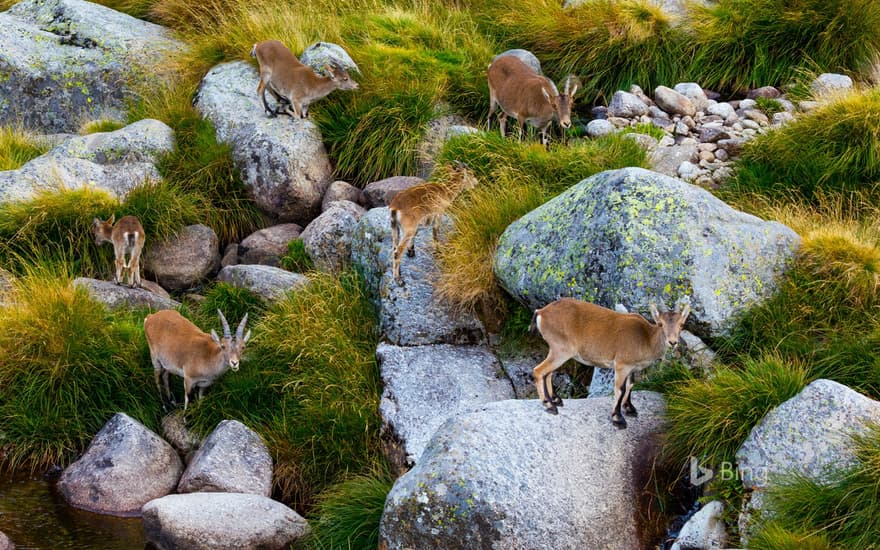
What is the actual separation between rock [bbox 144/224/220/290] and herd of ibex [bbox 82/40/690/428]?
377 mm

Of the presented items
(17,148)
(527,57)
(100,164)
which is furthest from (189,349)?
(527,57)

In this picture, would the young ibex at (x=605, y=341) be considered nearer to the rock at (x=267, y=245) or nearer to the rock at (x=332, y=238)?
the rock at (x=332, y=238)

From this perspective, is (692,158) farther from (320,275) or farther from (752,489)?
(752,489)

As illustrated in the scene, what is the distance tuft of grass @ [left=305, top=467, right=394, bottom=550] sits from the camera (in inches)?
326

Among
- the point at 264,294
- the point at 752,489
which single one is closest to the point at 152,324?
the point at 264,294

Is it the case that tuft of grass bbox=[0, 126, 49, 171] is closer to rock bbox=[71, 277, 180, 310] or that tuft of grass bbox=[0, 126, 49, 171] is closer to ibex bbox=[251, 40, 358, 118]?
rock bbox=[71, 277, 180, 310]

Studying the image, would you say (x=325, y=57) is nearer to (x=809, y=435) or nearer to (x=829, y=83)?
(x=829, y=83)

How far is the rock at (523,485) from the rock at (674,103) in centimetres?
618

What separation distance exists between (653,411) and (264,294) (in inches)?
180

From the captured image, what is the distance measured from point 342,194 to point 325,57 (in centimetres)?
203

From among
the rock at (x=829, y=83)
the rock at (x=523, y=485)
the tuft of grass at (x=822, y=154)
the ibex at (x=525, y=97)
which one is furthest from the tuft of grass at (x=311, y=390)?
the rock at (x=829, y=83)

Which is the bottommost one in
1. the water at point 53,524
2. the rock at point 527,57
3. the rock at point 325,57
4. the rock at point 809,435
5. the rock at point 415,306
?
the water at point 53,524

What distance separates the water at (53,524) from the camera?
8773mm

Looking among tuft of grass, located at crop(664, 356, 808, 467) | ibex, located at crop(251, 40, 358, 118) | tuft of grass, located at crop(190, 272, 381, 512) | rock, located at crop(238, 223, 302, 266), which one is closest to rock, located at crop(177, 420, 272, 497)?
tuft of grass, located at crop(190, 272, 381, 512)
